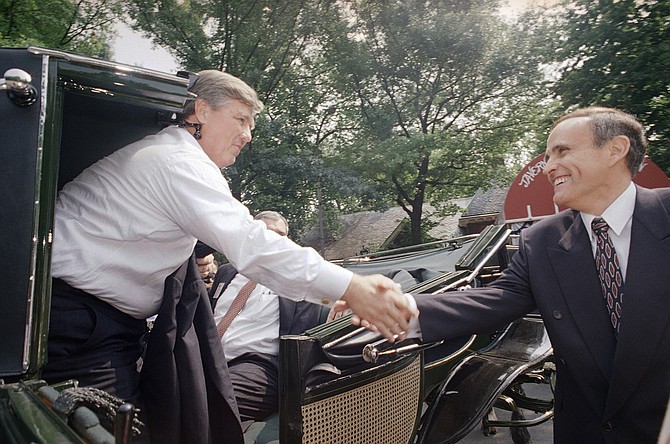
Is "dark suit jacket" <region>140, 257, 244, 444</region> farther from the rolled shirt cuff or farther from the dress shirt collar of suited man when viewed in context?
the dress shirt collar of suited man

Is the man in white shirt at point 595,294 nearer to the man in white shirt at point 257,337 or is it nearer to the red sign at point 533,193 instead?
the man in white shirt at point 257,337

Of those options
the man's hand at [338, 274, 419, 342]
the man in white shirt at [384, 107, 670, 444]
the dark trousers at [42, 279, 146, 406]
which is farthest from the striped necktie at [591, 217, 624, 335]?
the dark trousers at [42, 279, 146, 406]

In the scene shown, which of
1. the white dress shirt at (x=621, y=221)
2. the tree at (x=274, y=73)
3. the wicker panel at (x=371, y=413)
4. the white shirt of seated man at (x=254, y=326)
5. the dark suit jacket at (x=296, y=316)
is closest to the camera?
the wicker panel at (x=371, y=413)

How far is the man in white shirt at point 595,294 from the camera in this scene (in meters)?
1.78

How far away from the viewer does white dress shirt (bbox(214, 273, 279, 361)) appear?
9.12ft

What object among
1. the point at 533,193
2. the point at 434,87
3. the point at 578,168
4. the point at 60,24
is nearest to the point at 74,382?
the point at 578,168

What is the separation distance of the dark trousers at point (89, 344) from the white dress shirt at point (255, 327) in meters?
1.05

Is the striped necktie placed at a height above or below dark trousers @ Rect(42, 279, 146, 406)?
above

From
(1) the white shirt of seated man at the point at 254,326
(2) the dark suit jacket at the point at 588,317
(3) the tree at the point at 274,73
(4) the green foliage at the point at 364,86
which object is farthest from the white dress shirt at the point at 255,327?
(4) the green foliage at the point at 364,86

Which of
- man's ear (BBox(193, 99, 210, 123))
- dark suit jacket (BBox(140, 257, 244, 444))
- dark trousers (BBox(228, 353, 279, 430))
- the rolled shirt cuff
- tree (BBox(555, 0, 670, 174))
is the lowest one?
dark trousers (BBox(228, 353, 279, 430))

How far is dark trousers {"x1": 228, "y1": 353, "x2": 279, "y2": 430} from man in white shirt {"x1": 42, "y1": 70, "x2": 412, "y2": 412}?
2.35 feet

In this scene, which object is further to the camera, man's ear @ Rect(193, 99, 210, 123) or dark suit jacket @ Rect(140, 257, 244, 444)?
man's ear @ Rect(193, 99, 210, 123)

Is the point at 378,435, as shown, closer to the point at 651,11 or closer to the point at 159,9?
the point at 651,11

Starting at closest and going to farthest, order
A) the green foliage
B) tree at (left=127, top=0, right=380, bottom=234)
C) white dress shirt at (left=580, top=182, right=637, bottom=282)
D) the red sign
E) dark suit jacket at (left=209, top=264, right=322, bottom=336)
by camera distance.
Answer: white dress shirt at (left=580, top=182, right=637, bottom=282)
dark suit jacket at (left=209, top=264, right=322, bottom=336)
the red sign
tree at (left=127, top=0, right=380, bottom=234)
the green foliage
